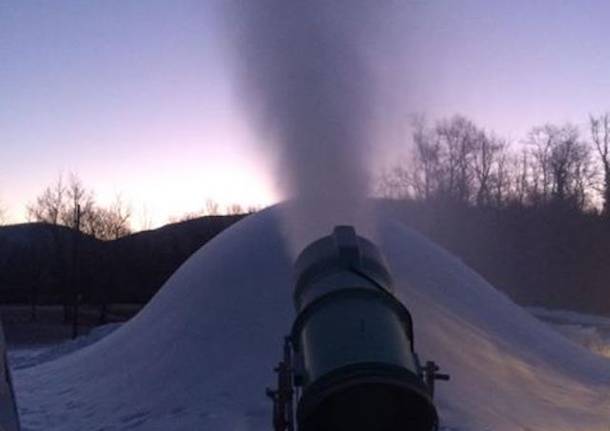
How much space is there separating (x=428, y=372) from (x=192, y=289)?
10.5 m

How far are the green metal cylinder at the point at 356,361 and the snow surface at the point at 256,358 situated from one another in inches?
186

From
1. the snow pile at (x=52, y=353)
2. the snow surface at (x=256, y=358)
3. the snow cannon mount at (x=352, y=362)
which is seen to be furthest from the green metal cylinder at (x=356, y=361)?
the snow pile at (x=52, y=353)

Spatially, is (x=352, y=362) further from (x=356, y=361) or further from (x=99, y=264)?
(x=99, y=264)

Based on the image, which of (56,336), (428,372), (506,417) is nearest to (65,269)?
(56,336)

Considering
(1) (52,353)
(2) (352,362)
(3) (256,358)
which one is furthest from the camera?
(1) (52,353)

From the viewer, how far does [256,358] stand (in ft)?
40.7

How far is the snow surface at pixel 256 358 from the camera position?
451 inches

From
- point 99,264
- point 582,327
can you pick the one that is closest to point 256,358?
point 582,327

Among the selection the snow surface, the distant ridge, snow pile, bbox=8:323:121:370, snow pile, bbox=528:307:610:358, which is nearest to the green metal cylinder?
the snow surface

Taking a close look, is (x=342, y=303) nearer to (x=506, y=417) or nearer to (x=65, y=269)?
(x=506, y=417)

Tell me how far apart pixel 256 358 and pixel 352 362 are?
735 cm

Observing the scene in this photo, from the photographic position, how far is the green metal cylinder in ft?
17.1

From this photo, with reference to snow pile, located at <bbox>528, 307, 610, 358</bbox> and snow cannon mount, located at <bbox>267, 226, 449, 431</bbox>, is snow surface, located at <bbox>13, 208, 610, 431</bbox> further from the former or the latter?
snow pile, located at <bbox>528, 307, 610, 358</bbox>

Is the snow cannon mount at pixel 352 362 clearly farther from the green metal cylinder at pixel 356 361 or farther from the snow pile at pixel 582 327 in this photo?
the snow pile at pixel 582 327
